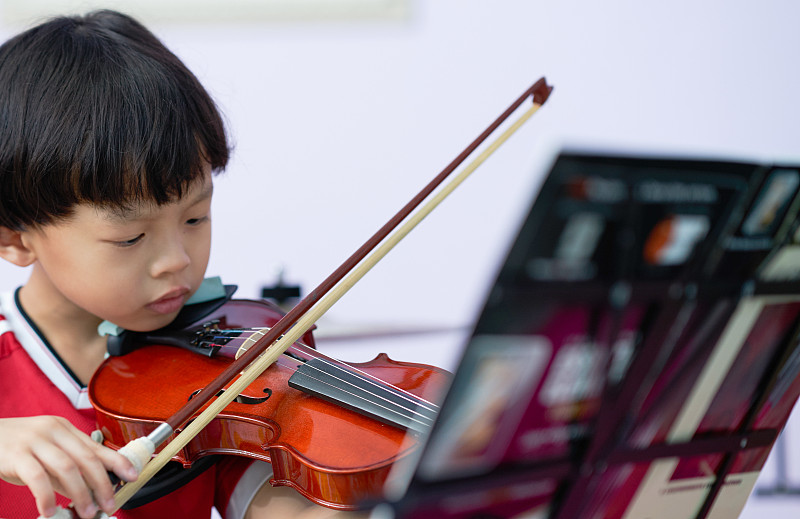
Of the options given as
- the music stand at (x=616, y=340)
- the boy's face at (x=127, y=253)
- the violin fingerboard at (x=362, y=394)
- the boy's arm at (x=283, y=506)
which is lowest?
the boy's arm at (x=283, y=506)

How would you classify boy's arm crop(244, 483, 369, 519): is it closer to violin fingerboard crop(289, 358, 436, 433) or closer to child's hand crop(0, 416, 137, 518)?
violin fingerboard crop(289, 358, 436, 433)

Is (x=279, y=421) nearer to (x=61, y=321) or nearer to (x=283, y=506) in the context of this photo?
(x=283, y=506)

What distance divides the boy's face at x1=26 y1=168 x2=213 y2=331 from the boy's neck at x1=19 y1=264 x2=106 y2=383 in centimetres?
5

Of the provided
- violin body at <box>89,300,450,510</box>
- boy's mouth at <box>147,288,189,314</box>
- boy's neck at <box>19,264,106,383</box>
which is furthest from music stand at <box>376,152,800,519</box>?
boy's neck at <box>19,264,106,383</box>

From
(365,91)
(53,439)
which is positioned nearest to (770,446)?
(53,439)

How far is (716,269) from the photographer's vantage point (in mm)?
317

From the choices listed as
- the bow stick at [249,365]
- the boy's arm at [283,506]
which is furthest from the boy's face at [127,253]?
the boy's arm at [283,506]

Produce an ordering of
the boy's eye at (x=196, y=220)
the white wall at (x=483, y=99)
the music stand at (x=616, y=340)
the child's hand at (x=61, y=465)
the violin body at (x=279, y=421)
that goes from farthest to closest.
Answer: the white wall at (x=483, y=99) < the boy's eye at (x=196, y=220) < the violin body at (x=279, y=421) < the child's hand at (x=61, y=465) < the music stand at (x=616, y=340)

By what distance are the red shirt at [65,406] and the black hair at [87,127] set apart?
0.12 metres

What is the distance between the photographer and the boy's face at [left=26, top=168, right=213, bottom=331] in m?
0.61

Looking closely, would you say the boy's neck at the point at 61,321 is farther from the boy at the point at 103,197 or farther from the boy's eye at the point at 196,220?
the boy's eye at the point at 196,220

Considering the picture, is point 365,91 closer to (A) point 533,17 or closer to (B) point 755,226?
(A) point 533,17

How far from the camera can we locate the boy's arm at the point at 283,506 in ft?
1.97

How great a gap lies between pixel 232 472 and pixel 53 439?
0.27m
